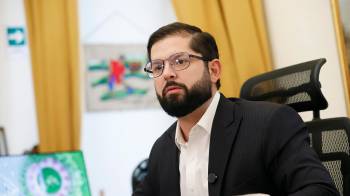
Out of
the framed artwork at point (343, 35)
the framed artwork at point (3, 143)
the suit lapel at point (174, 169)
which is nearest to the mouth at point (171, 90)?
the suit lapel at point (174, 169)

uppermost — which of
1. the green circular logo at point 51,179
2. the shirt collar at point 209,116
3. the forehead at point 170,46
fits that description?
the forehead at point 170,46

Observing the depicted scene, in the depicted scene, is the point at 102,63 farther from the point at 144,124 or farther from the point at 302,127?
the point at 302,127

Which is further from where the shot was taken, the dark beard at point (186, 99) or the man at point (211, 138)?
the dark beard at point (186, 99)

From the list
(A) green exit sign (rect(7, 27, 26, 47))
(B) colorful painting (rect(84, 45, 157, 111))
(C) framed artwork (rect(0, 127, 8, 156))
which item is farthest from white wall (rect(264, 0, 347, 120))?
(C) framed artwork (rect(0, 127, 8, 156))

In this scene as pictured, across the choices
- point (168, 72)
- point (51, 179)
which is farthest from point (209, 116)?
point (51, 179)

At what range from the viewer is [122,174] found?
3109mm

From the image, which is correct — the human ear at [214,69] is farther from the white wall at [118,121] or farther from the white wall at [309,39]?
the white wall at [118,121]

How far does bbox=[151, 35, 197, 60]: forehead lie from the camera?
1.33 metres

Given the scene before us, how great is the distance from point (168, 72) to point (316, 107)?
2.02 ft

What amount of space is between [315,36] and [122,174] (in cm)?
168

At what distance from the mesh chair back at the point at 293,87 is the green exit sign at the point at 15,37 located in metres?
1.88

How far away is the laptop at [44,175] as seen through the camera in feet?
5.74

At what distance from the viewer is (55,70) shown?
2.86 metres

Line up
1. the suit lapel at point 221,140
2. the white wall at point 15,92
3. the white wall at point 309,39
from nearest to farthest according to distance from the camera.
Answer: the suit lapel at point 221,140
the white wall at point 309,39
the white wall at point 15,92
